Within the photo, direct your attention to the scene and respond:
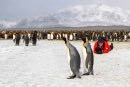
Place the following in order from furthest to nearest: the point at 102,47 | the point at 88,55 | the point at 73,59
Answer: the point at 102,47, the point at 88,55, the point at 73,59

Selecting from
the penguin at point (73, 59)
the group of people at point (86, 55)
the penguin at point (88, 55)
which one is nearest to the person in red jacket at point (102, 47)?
the group of people at point (86, 55)

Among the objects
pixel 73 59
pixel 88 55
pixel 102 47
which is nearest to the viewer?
pixel 73 59

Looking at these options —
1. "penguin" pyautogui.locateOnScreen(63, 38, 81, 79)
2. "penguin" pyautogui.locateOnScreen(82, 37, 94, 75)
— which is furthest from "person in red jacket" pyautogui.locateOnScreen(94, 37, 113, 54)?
"penguin" pyautogui.locateOnScreen(63, 38, 81, 79)

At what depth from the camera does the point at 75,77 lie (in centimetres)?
1502

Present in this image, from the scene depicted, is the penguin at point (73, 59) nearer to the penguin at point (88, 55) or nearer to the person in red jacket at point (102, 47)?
the penguin at point (88, 55)

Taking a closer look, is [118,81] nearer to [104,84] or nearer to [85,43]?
[104,84]

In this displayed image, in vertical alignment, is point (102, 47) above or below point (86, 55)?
above

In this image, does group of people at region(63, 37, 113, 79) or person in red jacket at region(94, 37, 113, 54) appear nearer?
group of people at region(63, 37, 113, 79)

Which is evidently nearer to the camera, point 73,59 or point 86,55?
point 73,59

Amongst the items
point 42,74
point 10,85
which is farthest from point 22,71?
point 10,85

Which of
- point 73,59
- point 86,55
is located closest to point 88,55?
point 86,55

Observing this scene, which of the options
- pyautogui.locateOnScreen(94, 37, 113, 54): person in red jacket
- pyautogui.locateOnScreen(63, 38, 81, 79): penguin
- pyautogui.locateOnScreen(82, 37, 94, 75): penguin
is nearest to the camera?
pyautogui.locateOnScreen(63, 38, 81, 79): penguin

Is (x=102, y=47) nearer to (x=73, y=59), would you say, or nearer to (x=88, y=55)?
(x=88, y=55)

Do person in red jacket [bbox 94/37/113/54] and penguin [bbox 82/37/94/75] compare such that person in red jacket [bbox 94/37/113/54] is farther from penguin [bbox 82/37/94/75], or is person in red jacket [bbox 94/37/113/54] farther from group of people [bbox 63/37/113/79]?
penguin [bbox 82/37/94/75]
